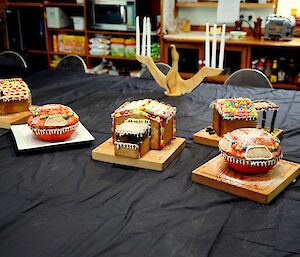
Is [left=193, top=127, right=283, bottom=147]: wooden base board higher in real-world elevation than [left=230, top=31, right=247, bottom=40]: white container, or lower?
lower

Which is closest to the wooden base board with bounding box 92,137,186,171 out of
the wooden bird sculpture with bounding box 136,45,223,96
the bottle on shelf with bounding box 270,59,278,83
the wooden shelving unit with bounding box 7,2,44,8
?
the wooden bird sculpture with bounding box 136,45,223,96

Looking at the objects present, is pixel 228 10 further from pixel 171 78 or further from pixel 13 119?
pixel 13 119

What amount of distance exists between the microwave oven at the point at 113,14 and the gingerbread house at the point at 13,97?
2398 mm

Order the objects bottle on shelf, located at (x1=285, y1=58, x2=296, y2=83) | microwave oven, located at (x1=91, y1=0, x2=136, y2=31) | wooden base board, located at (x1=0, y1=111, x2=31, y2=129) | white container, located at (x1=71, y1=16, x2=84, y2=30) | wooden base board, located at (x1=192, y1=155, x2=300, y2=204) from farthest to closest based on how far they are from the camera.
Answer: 1. white container, located at (x1=71, y1=16, x2=84, y2=30)
2. microwave oven, located at (x1=91, y1=0, x2=136, y2=31)
3. bottle on shelf, located at (x1=285, y1=58, x2=296, y2=83)
4. wooden base board, located at (x1=0, y1=111, x2=31, y2=129)
5. wooden base board, located at (x1=192, y1=155, x2=300, y2=204)

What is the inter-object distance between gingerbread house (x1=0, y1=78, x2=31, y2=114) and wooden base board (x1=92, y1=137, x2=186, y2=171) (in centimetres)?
54

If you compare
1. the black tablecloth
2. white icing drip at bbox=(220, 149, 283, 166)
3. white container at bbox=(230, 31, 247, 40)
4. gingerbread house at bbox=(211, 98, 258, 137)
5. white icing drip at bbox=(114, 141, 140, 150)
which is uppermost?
white container at bbox=(230, 31, 247, 40)

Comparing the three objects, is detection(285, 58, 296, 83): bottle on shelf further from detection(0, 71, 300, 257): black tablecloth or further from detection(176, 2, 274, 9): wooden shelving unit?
detection(0, 71, 300, 257): black tablecloth

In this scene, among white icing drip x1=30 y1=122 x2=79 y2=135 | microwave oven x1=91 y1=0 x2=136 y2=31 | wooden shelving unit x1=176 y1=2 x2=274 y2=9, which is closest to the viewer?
white icing drip x1=30 y1=122 x2=79 y2=135

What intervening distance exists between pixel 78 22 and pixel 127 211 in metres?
3.57

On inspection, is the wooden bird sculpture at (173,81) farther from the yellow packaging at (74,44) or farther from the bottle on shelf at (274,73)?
the yellow packaging at (74,44)

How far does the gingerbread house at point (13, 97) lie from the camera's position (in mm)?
1701

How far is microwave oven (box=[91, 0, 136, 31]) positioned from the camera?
3.96 metres

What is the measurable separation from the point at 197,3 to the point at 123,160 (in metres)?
3.14

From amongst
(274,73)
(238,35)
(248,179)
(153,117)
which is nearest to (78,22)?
(238,35)
